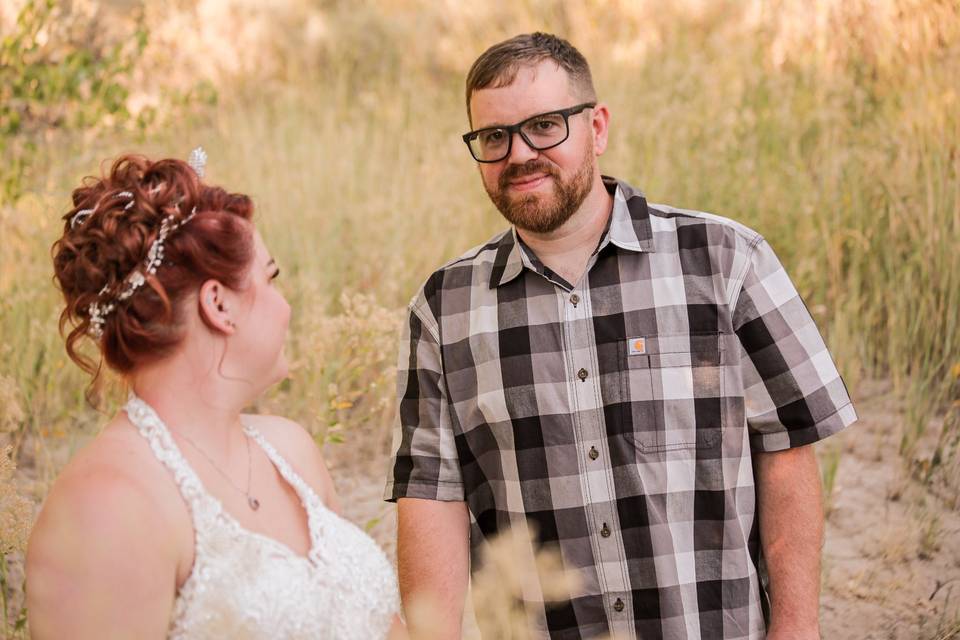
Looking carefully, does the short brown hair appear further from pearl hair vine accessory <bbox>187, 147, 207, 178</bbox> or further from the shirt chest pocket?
pearl hair vine accessory <bbox>187, 147, 207, 178</bbox>

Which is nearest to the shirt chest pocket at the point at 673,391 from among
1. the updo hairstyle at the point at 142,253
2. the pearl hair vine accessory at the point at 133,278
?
the updo hairstyle at the point at 142,253

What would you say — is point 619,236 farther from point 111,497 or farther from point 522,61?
point 111,497

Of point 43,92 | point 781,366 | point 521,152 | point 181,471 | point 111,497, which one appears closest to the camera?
point 111,497

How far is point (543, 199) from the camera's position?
2.53 metres

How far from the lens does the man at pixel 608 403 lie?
243 centimetres

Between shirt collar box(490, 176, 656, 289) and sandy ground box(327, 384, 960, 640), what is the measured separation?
2.93 ft

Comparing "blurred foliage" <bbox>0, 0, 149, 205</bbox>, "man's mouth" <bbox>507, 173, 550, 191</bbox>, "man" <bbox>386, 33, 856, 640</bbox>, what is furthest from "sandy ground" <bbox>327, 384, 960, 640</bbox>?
"blurred foliage" <bbox>0, 0, 149, 205</bbox>

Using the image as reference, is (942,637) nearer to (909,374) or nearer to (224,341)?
(909,374)

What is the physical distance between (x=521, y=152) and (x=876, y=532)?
2.06m

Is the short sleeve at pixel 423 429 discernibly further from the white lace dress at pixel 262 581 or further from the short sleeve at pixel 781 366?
the short sleeve at pixel 781 366

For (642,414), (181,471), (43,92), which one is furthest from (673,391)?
(43,92)

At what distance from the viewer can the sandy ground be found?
10.2 feet

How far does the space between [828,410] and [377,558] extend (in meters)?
1.21

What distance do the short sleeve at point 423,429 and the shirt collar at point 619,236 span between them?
0.25 meters
